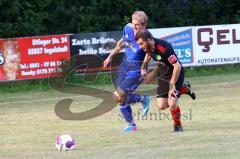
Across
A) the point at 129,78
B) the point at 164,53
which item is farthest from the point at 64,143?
the point at 129,78

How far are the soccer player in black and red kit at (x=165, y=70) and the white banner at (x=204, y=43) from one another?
11.8 m

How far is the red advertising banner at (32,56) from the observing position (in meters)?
21.9

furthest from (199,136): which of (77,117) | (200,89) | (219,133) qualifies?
(200,89)

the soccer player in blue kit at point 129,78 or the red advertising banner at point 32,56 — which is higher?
the soccer player in blue kit at point 129,78

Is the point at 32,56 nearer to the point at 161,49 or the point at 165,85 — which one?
the point at 165,85

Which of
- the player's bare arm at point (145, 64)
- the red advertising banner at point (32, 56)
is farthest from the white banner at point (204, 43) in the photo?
the player's bare arm at point (145, 64)

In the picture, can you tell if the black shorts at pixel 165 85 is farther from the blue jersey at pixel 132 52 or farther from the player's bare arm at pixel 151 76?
the blue jersey at pixel 132 52

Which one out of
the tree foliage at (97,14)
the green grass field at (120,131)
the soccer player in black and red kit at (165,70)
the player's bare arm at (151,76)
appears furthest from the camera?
the tree foliage at (97,14)

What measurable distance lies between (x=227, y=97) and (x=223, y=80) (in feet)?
16.5

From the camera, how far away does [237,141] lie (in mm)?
10883

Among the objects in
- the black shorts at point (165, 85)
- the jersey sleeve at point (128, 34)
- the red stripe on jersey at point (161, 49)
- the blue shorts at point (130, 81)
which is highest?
the red stripe on jersey at point (161, 49)

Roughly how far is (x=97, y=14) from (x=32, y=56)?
7207 millimetres

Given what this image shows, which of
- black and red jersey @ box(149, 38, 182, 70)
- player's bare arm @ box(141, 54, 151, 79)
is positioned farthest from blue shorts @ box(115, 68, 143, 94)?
black and red jersey @ box(149, 38, 182, 70)

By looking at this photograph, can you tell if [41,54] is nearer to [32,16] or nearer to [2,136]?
[32,16]
